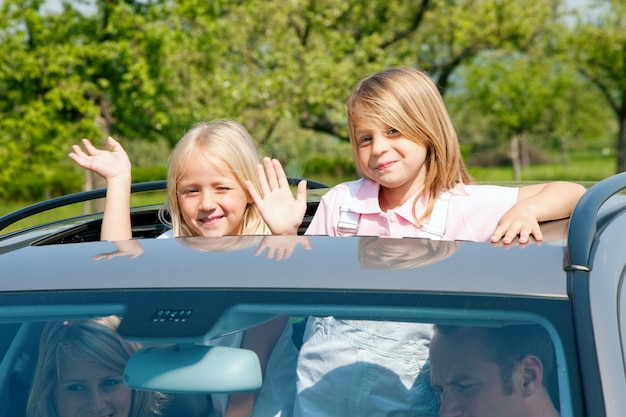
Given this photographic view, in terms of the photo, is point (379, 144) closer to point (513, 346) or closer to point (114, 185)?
point (114, 185)

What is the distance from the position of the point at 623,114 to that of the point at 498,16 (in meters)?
10.4

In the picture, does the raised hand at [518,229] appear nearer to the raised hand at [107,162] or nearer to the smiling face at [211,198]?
the smiling face at [211,198]

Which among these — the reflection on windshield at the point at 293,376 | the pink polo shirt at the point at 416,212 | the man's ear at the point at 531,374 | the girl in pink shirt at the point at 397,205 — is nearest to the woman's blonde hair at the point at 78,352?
the reflection on windshield at the point at 293,376

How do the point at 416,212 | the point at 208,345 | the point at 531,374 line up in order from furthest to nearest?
1. the point at 416,212
2. the point at 208,345
3. the point at 531,374

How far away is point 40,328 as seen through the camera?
1.92m

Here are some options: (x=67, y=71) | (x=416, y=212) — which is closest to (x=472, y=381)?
(x=416, y=212)

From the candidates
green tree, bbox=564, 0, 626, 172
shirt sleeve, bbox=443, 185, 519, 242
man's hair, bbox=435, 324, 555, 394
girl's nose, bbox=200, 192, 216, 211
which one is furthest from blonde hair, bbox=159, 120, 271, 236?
green tree, bbox=564, 0, 626, 172

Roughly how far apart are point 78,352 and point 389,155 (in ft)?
4.04

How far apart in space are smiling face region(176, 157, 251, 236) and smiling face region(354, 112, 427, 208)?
0.47 m

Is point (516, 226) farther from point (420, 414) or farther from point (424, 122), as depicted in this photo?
point (424, 122)

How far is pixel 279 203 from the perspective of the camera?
2814 millimetres

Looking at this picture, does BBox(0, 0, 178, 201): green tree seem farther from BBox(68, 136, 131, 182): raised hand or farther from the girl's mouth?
the girl's mouth

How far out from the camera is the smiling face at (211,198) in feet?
10.0

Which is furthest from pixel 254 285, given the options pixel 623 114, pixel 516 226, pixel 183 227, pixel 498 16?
pixel 623 114
